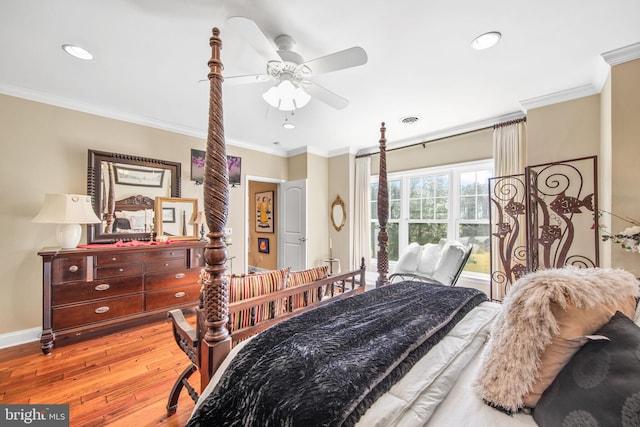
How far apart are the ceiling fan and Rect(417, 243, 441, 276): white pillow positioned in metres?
2.11

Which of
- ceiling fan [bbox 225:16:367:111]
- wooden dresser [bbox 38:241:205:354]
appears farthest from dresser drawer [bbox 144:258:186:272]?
ceiling fan [bbox 225:16:367:111]

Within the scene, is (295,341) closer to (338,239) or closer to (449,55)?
(449,55)

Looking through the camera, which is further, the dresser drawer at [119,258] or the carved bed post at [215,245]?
the dresser drawer at [119,258]

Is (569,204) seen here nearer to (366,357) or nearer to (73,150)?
(366,357)

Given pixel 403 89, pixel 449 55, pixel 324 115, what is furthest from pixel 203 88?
pixel 449 55

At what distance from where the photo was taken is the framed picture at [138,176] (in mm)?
3125

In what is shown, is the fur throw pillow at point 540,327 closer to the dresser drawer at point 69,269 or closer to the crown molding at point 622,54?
the crown molding at point 622,54

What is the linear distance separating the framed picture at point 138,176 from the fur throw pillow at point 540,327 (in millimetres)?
3832

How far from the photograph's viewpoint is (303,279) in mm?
1906

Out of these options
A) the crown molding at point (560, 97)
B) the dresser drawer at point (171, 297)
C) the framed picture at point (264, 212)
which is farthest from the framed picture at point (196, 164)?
the crown molding at point (560, 97)

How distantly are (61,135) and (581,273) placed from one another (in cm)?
437

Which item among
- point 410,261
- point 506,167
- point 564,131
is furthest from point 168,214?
point 564,131

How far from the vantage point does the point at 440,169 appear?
3.84m

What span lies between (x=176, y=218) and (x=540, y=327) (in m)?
3.80
